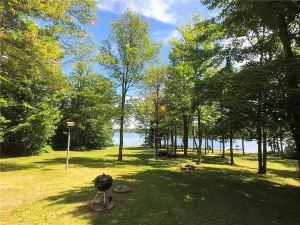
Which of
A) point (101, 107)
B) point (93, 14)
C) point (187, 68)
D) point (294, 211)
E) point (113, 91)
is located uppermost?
point (93, 14)

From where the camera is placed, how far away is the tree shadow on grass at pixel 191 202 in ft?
31.4

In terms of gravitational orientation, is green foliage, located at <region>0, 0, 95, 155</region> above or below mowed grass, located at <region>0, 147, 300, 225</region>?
above

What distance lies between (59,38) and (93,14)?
2875mm

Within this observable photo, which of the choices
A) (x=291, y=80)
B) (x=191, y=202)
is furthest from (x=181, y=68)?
(x=191, y=202)

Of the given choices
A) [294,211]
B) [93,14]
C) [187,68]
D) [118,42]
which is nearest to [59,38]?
[93,14]

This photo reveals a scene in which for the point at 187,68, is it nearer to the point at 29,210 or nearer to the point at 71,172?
the point at 71,172

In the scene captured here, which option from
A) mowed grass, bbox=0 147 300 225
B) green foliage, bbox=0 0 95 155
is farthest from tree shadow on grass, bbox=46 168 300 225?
green foliage, bbox=0 0 95 155

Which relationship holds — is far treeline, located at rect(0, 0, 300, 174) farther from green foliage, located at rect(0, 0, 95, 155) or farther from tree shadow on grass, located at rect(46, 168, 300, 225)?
tree shadow on grass, located at rect(46, 168, 300, 225)

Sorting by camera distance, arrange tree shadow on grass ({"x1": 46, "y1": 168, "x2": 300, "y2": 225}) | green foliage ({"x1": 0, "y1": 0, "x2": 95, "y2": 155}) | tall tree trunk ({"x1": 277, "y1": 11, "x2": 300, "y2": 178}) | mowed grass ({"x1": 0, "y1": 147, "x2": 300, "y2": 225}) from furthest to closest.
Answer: green foliage ({"x1": 0, "y1": 0, "x2": 95, "y2": 155}) → tall tree trunk ({"x1": 277, "y1": 11, "x2": 300, "y2": 178}) → tree shadow on grass ({"x1": 46, "y1": 168, "x2": 300, "y2": 225}) → mowed grass ({"x1": 0, "y1": 147, "x2": 300, "y2": 225})

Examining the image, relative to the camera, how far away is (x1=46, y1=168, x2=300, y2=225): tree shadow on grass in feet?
31.4

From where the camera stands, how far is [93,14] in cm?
1772

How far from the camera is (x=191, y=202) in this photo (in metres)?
11.6

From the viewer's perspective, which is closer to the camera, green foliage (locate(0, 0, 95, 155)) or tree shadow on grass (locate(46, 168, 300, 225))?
tree shadow on grass (locate(46, 168, 300, 225))

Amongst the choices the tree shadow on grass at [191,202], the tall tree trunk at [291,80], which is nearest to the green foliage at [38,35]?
the tree shadow on grass at [191,202]
